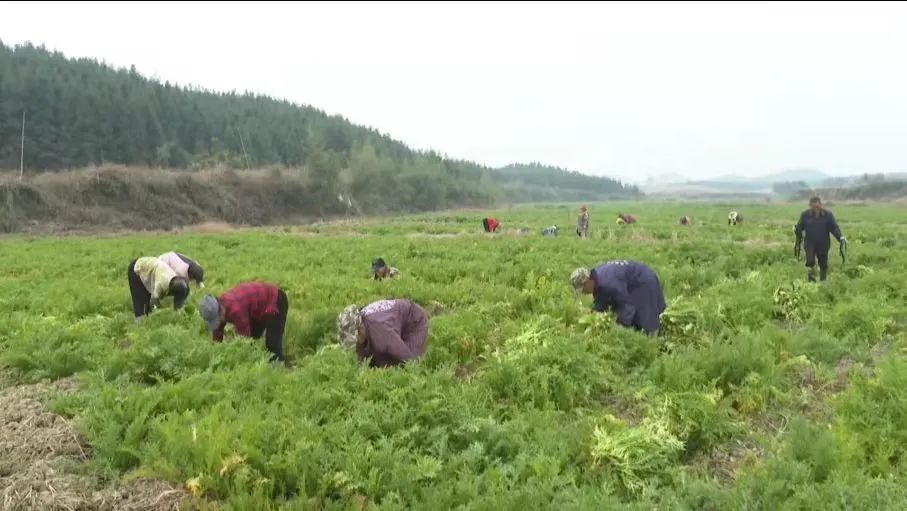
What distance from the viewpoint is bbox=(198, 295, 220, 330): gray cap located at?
23.3 ft

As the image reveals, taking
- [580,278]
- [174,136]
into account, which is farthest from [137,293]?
[174,136]

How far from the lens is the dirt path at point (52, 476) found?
4.41m

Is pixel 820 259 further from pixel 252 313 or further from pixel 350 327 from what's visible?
pixel 252 313

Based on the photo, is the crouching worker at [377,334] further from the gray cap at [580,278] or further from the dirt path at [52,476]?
the dirt path at [52,476]

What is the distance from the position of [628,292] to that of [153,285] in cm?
702

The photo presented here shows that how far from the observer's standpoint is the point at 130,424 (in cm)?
534

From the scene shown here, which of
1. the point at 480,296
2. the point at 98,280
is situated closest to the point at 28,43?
the point at 98,280

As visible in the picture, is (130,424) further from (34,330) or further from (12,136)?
(12,136)

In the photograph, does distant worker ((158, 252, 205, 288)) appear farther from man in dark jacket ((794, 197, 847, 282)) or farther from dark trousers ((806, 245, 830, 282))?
dark trousers ((806, 245, 830, 282))

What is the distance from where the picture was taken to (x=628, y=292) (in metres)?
8.12

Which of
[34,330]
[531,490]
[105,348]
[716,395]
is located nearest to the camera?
[531,490]

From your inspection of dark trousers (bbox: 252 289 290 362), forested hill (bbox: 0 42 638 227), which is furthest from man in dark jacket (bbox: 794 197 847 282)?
forested hill (bbox: 0 42 638 227)

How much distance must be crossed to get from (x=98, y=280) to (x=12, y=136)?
2366 inches

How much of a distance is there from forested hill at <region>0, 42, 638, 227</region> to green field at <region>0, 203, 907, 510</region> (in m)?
60.4
